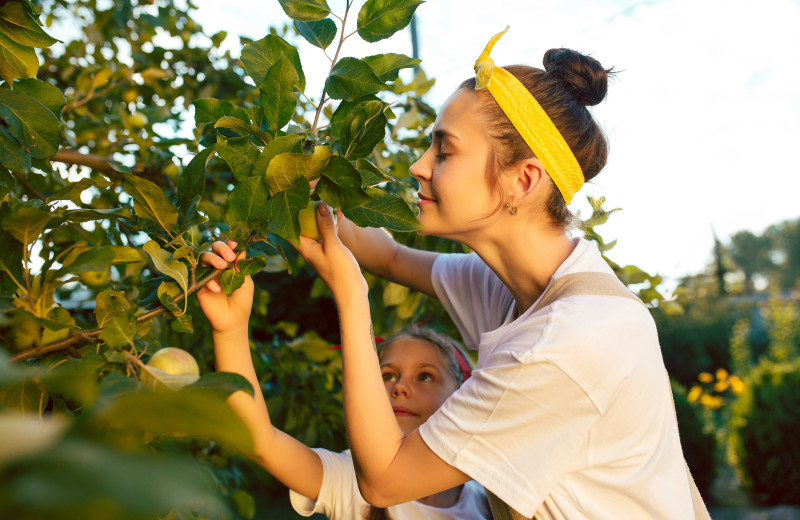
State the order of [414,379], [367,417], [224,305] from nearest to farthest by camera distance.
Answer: [224,305] → [367,417] → [414,379]

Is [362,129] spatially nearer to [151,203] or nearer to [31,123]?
[151,203]

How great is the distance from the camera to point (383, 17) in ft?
3.15

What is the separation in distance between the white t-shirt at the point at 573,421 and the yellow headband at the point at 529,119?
376 millimetres

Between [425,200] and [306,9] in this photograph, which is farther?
[425,200]

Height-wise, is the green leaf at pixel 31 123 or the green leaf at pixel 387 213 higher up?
the green leaf at pixel 31 123

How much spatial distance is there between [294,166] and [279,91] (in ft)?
0.42

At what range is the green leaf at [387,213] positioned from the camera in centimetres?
91

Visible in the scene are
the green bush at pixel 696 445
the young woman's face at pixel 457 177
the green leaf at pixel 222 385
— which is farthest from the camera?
the green bush at pixel 696 445

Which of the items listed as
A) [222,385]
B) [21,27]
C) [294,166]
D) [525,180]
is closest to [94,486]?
[222,385]

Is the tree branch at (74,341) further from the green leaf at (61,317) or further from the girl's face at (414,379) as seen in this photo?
the girl's face at (414,379)

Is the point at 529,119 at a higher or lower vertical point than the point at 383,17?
lower

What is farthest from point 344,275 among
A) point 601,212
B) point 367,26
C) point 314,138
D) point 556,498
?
point 601,212

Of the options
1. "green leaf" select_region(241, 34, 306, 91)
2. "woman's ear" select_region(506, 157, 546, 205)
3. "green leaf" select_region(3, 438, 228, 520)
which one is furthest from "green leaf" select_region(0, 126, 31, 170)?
"woman's ear" select_region(506, 157, 546, 205)

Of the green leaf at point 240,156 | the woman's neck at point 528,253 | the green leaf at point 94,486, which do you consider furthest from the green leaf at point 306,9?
the green leaf at point 94,486
